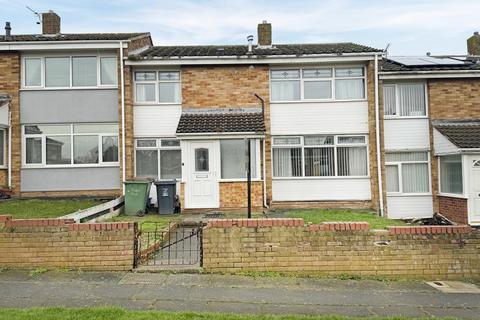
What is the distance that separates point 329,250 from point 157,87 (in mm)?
9577

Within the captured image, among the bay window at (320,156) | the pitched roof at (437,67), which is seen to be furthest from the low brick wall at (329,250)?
the pitched roof at (437,67)

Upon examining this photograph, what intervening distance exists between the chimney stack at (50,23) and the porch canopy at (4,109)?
5.17m

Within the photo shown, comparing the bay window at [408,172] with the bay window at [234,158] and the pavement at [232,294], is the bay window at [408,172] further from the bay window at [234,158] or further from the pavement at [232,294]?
the pavement at [232,294]

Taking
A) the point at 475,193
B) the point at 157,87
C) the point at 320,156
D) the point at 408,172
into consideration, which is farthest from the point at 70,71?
the point at 475,193

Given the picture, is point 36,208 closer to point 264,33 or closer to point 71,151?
point 71,151

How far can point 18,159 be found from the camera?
44.0 ft

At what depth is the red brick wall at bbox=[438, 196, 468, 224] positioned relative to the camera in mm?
12305

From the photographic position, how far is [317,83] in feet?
46.2

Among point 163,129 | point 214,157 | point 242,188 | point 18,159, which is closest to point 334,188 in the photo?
point 242,188

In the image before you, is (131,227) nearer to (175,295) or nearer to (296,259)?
(175,295)

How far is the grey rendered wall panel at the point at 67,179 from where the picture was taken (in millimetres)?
13445

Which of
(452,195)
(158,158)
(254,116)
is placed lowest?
(452,195)

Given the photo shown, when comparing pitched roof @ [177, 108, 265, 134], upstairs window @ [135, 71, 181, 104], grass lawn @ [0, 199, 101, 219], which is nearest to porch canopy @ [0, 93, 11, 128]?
grass lawn @ [0, 199, 101, 219]

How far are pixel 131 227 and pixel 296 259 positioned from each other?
2.77m
